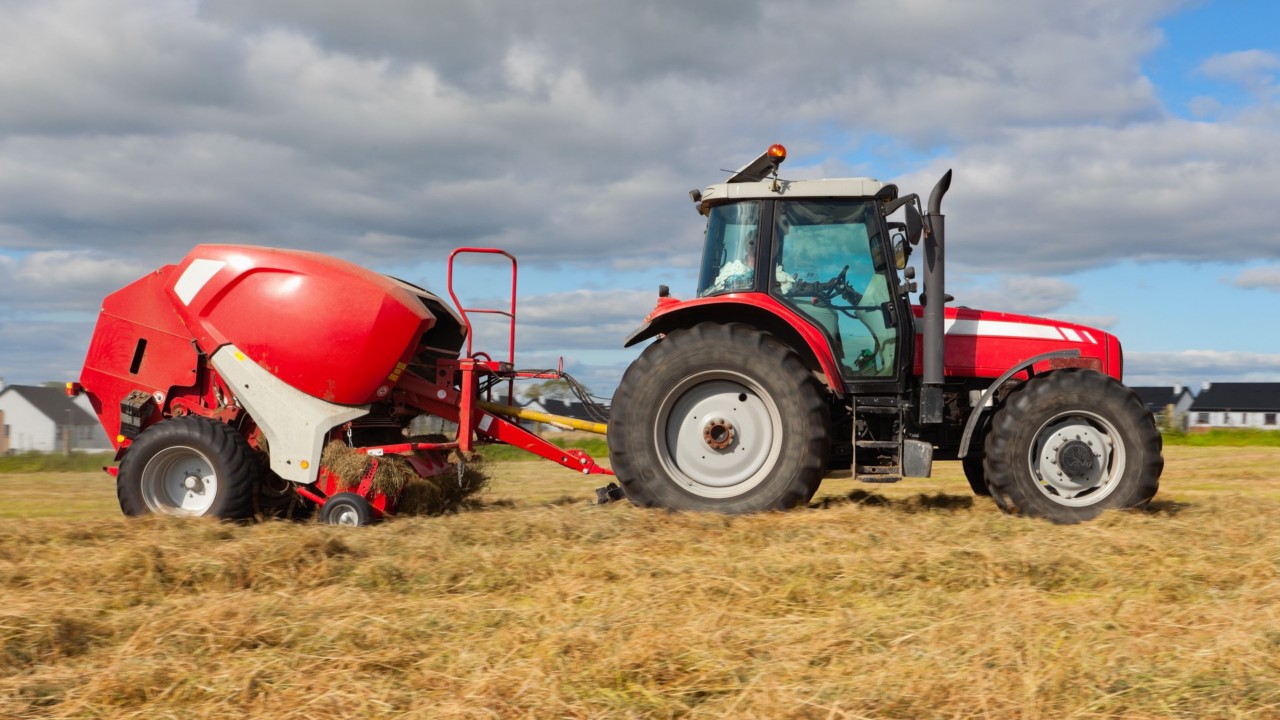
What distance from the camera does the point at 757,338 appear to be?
6.22 m

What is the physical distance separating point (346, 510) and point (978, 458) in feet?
14.5

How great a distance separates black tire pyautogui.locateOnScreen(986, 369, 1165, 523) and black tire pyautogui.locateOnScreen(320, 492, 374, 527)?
3.94m

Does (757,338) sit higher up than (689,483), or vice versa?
(757,338)

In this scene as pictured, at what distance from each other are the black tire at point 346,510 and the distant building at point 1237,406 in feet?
189

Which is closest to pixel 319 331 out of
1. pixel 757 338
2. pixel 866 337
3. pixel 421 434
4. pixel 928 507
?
pixel 421 434

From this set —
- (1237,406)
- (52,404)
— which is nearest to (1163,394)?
(1237,406)

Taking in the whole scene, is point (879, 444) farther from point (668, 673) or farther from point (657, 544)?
point (668, 673)

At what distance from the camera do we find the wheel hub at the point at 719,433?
6383 mm

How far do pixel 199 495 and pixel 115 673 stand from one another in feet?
12.9

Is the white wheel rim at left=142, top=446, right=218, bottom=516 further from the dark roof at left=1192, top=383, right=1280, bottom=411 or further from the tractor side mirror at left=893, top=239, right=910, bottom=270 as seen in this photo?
the dark roof at left=1192, top=383, right=1280, bottom=411

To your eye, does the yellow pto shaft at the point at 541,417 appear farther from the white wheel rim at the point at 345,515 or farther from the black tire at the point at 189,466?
the black tire at the point at 189,466

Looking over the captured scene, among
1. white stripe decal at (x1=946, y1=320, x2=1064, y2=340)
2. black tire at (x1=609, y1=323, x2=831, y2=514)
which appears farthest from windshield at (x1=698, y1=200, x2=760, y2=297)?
white stripe decal at (x1=946, y1=320, x2=1064, y2=340)

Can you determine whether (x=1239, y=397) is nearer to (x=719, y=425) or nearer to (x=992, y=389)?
(x=992, y=389)

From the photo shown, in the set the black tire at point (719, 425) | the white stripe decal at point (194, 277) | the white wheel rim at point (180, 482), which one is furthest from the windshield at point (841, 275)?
the white wheel rim at point (180, 482)
